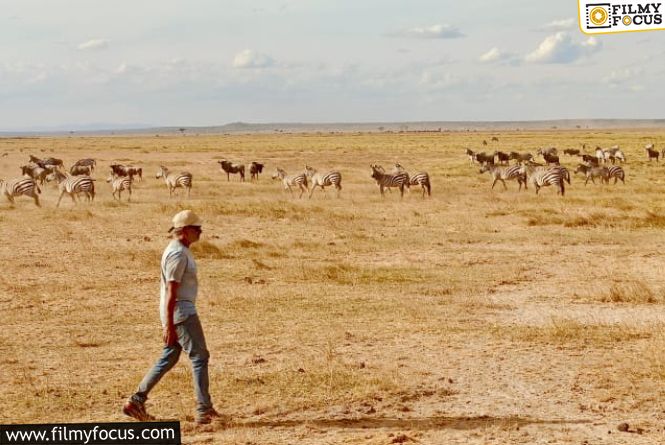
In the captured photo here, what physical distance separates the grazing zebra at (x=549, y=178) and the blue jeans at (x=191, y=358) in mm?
24479

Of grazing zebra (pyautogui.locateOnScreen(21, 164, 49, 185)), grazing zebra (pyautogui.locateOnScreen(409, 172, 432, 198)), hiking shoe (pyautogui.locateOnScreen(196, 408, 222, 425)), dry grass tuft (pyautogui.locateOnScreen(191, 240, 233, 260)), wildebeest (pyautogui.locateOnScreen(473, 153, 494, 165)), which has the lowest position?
hiking shoe (pyautogui.locateOnScreen(196, 408, 222, 425))

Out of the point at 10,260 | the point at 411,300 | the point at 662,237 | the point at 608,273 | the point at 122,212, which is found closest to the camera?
the point at 411,300

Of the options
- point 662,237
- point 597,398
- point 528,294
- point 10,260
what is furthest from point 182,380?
point 662,237

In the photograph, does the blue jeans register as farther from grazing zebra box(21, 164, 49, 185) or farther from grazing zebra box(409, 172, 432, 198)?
grazing zebra box(21, 164, 49, 185)

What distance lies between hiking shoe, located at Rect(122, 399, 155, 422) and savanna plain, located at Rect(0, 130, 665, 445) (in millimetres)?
382

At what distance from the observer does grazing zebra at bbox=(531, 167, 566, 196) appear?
29922 millimetres

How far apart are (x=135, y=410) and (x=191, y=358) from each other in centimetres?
76

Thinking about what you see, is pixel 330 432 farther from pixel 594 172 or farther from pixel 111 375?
pixel 594 172

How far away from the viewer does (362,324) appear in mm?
11406

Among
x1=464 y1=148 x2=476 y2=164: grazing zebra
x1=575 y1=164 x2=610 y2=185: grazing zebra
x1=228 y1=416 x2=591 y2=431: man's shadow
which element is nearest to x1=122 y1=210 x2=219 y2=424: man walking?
x1=228 y1=416 x2=591 y2=431: man's shadow

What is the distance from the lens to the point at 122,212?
25.4m

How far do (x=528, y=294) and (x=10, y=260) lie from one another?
10237 mm

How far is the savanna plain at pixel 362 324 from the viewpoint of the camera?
25.7ft

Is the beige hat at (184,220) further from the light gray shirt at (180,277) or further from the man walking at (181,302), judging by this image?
the light gray shirt at (180,277)
